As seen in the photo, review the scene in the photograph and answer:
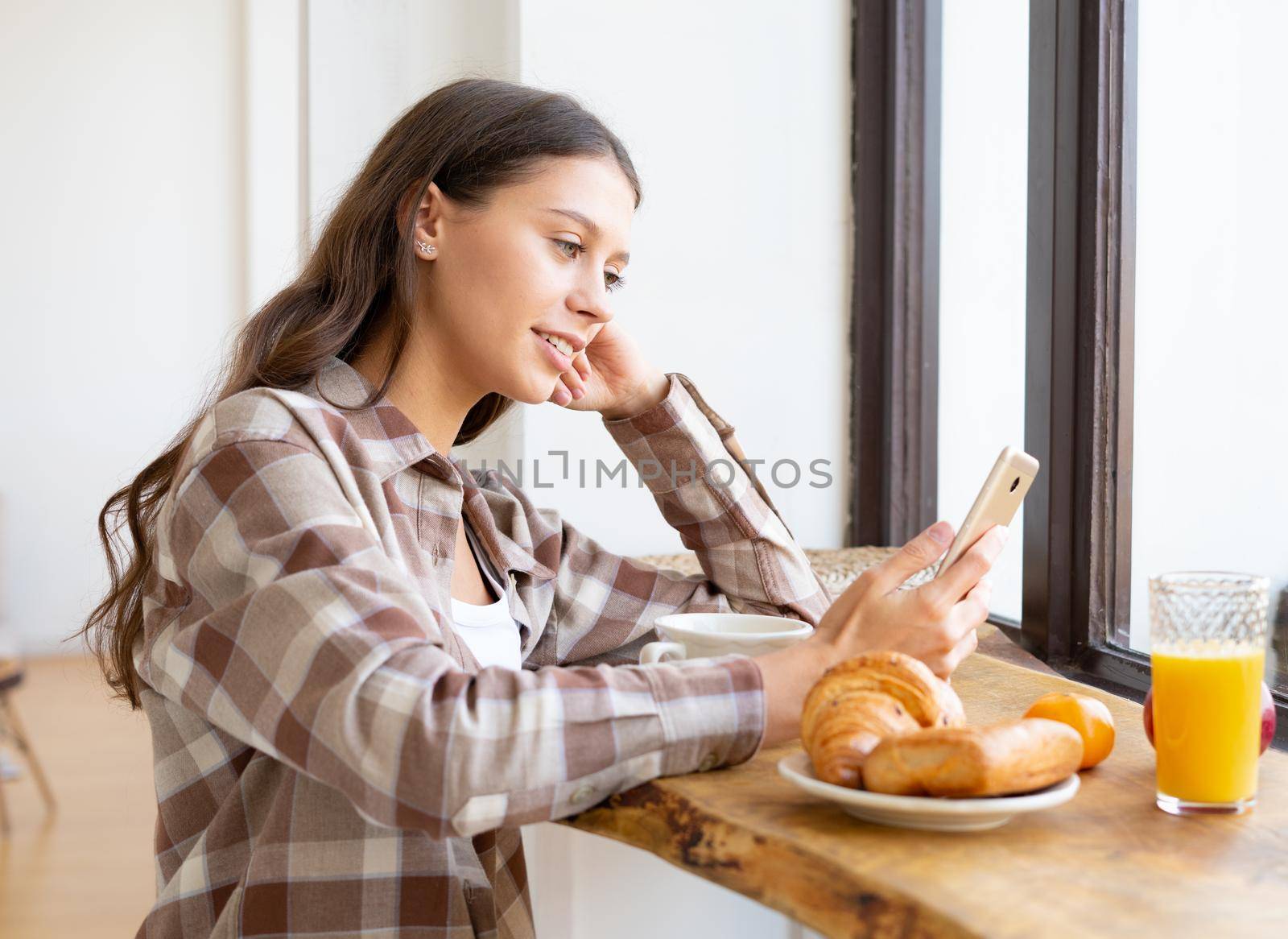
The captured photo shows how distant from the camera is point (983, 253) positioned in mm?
1792

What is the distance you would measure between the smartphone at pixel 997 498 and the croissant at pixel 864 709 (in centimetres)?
18

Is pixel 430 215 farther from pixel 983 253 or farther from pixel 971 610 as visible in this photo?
pixel 983 253

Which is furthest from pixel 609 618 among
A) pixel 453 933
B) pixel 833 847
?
pixel 833 847

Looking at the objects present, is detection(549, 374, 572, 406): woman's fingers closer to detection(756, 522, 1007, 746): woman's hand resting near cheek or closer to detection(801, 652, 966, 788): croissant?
detection(756, 522, 1007, 746): woman's hand resting near cheek

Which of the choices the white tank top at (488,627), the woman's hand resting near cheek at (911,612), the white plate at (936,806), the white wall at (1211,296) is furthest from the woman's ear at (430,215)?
the white wall at (1211,296)

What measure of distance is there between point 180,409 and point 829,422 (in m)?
3.36

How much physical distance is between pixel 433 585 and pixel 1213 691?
0.59m

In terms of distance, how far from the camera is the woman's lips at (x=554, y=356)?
3.70 ft

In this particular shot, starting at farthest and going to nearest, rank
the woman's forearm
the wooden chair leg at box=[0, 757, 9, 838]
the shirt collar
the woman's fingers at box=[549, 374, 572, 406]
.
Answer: the wooden chair leg at box=[0, 757, 9, 838], the woman's fingers at box=[549, 374, 572, 406], the shirt collar, the woman's forearm

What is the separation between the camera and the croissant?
0.66 m

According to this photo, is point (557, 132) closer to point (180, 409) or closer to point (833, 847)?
point (833, 847)

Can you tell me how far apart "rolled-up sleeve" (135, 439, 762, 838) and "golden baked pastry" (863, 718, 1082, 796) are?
0.49ft

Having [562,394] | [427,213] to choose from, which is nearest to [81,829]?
[562,394]

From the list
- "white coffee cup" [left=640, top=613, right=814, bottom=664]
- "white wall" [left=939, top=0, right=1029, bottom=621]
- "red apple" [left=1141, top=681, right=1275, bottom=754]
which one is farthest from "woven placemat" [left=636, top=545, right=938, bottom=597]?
"red apple" [left=1141, top=681, right=1275, bottom=754]
